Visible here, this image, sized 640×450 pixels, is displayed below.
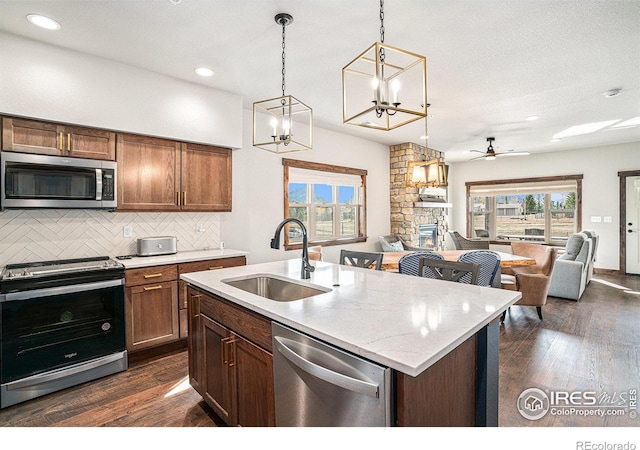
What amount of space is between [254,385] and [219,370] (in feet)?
1.28

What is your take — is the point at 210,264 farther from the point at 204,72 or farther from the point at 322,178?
the point at 322,178

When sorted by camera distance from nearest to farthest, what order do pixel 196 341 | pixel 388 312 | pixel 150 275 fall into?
pixel 388 312
pixel 196 341
pixel 150 275

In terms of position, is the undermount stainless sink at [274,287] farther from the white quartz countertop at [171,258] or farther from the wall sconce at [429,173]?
the wall sconce at [429,173]

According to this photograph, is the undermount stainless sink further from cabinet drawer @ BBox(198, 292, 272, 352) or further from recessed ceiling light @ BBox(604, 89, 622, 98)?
recessed ceiling light @ BBox(604, 89, 622, 98)

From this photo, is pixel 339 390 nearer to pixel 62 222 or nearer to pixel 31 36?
pixel 62 222

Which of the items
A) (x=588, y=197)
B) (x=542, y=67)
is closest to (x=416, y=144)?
(x=542, y=67)

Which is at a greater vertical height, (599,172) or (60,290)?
(599,172)

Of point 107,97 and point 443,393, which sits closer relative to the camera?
point 443,393

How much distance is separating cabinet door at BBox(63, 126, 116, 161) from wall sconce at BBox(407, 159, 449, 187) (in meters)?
3.41

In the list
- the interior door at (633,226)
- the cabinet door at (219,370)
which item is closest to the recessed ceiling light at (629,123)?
the interior door at (633,226)

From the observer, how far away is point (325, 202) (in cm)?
547

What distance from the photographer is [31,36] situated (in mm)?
2533

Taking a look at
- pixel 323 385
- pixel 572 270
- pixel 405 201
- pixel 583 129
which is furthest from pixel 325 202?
pixel 583 129

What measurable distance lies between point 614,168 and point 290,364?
817 centimetres
